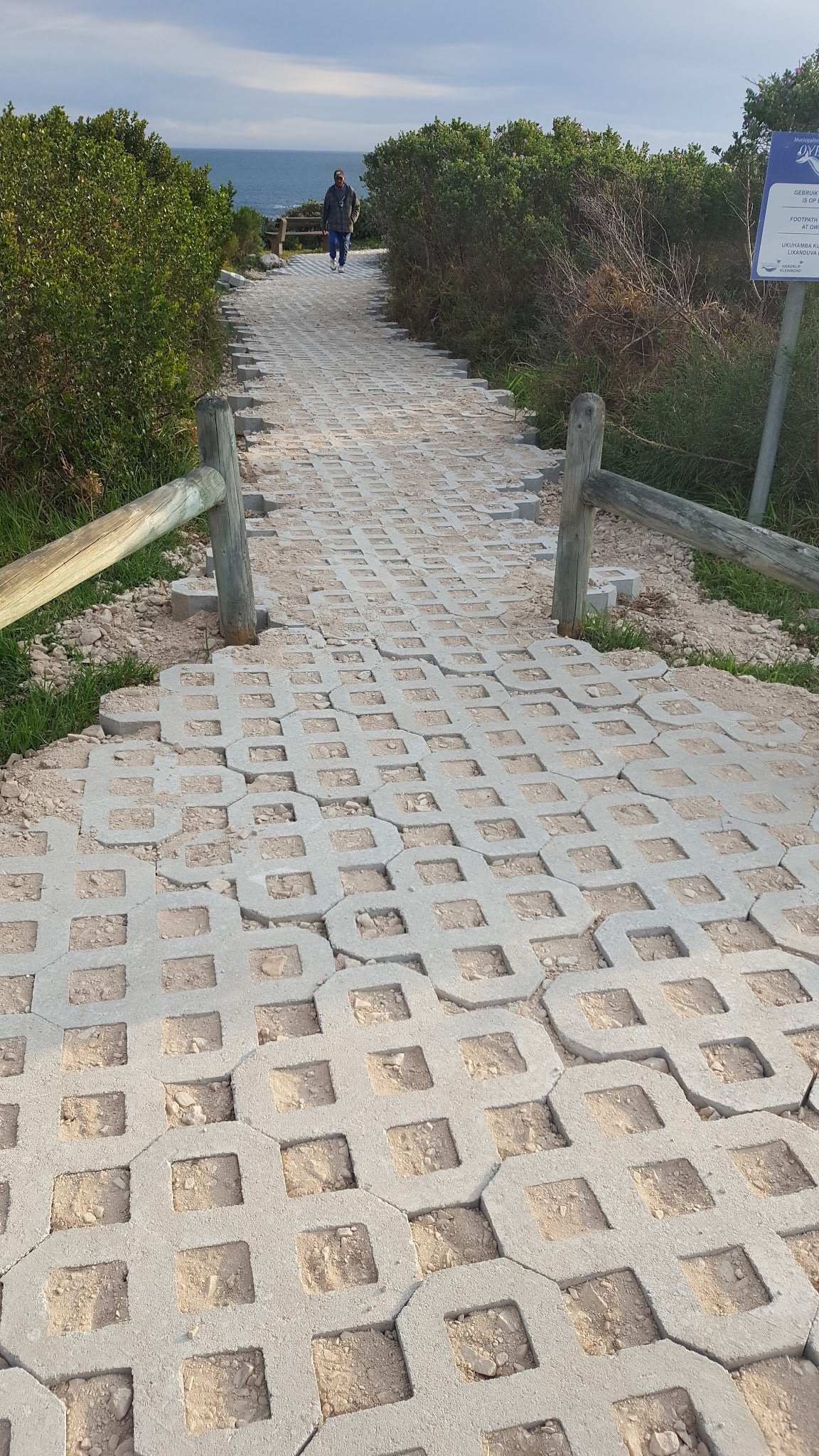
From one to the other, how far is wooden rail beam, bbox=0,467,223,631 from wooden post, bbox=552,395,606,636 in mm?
1483

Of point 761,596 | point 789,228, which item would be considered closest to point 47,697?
point 761,596

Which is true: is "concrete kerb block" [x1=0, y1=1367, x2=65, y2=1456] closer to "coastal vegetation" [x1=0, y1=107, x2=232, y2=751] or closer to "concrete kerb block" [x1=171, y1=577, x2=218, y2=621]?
"coastal vegetation" [x1=0, y1=107, x2=232, y2=751]

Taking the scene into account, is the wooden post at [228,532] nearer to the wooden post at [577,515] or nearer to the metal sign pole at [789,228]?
the wooden post at [577,515]

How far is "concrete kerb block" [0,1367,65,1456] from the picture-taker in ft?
5.45

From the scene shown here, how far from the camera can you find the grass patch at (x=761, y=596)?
17.0 feet

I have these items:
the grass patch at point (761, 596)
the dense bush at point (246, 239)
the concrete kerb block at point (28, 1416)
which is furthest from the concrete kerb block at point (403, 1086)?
the dense bush at point (246, 239)

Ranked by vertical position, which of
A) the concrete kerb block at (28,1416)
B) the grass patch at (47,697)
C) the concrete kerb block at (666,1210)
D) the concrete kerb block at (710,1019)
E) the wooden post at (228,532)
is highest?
the wooden post at (228,532)

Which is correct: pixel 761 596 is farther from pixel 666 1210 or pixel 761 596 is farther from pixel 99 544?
pixel 666 1210

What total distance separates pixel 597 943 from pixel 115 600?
129 inches

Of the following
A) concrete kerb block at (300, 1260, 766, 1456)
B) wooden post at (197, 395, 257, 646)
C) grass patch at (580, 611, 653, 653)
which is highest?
wooden post at (197, 395, 257, 646)

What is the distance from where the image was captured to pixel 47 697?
4031 millimetres

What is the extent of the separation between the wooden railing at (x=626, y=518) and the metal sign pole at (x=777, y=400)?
5.15 feet

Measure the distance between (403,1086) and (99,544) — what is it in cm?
194

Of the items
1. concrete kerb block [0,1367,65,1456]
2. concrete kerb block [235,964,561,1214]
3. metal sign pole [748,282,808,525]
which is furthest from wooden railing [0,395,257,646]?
metal sign pole [748,282,808,525]
